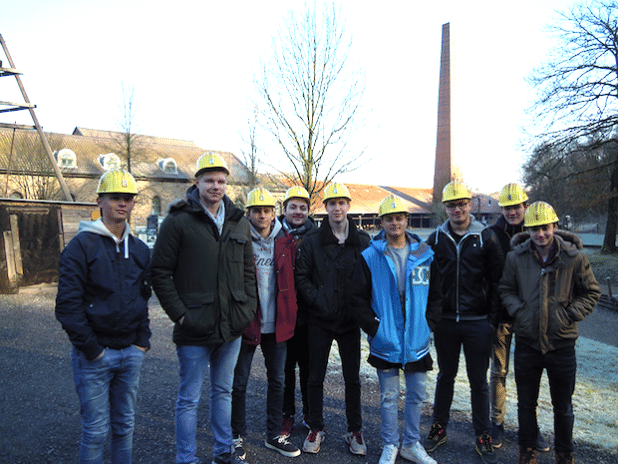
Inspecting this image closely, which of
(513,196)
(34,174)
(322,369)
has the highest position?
(34,174)

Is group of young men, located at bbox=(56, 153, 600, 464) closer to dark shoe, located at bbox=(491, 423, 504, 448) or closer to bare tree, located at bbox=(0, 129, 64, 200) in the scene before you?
dark shoe, located at bbox=(491, 423, 504, 448)

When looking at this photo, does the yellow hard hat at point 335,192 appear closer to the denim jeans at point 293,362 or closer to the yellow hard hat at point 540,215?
the denim jeans at point 293,362

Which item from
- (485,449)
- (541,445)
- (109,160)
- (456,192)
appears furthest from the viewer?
(109,160)

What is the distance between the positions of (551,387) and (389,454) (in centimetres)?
134

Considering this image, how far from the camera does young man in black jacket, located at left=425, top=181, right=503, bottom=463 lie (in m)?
3.51

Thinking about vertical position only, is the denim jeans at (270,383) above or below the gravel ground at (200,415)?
above

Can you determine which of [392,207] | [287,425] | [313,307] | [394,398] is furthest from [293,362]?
[392,207]

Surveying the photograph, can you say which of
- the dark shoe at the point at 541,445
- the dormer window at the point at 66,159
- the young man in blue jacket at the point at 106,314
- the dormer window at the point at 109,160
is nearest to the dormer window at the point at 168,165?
the dormer window at the point at 109,160

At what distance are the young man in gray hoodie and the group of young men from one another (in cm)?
1

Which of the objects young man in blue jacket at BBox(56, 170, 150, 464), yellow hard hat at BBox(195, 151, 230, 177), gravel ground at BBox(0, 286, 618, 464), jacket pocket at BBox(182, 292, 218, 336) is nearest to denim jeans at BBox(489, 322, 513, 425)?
gravel ground at BBox(0, 286, 618, 464)

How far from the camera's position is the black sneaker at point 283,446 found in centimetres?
343

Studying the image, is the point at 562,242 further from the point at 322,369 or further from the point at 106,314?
the point at 106,314

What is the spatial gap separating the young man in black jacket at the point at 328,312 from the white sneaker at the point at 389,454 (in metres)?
0.24

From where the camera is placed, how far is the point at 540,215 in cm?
317
